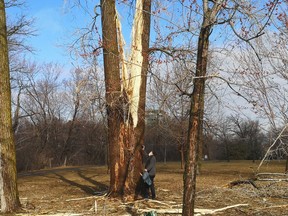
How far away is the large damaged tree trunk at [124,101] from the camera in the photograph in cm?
1030

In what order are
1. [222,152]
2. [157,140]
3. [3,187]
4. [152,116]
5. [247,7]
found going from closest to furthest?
1. [247,7]
2. [3,187]
3. [152,116]
4. [157,140]
5. [222,152]

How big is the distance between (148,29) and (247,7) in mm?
5856

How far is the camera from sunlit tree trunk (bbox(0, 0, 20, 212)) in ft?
30.7

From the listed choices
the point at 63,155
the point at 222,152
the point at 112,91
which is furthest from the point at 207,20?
the point at 222,152

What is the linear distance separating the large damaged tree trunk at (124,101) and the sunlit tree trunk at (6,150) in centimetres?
251

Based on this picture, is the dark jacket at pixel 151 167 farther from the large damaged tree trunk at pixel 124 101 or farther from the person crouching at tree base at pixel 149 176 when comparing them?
the large damaged tree trunk at pixel 124 101

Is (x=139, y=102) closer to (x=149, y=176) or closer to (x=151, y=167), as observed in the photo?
(x=151, y=167)

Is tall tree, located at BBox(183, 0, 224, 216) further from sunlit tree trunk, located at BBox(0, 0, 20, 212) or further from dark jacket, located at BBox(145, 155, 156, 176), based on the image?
sunlit tree trunk, located at BBox(0, 0, 20, 212)

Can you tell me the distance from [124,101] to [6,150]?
10.6 ft

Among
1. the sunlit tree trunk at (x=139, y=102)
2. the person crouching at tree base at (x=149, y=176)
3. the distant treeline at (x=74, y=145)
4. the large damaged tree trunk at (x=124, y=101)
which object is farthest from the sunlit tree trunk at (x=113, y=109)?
the distant treeline at (x=74, y=145)

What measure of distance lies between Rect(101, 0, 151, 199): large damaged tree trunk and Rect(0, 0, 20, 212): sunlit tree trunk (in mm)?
2514

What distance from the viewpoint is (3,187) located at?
9359 millimetres

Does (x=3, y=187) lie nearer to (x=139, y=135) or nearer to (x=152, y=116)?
(x=139, y=135)

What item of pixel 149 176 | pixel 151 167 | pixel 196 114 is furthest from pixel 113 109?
pixel 196 114
